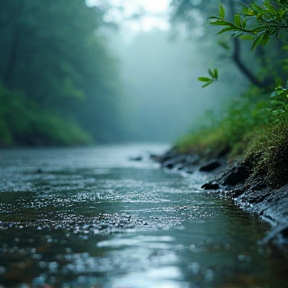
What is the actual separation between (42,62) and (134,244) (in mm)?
31467

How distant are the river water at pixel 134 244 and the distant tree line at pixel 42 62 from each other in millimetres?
20894

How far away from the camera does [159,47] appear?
118188mm

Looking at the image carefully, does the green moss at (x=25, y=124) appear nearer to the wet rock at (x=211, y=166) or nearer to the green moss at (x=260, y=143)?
the green moss at (x=260, y=143)

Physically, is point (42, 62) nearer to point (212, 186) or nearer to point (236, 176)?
point (212, 186)

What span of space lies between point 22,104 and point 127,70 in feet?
254

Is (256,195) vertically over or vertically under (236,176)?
under

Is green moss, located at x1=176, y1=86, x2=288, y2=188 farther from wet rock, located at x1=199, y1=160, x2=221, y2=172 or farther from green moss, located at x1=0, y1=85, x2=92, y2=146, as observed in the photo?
green moss, located at x1=0, y1=85, x2=92, y2=146

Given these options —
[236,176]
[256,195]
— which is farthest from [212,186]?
[256,195]

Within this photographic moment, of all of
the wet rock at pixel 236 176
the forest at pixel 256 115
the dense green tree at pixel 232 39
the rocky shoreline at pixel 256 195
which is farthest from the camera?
the dense green tree at pixel 232 39

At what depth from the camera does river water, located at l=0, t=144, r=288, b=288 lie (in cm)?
263

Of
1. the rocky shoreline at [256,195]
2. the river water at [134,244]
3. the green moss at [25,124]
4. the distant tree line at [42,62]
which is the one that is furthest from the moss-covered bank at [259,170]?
the distant tree line at [42,62]

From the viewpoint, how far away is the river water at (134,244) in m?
2.63

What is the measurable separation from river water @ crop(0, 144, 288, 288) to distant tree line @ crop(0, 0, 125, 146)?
68.6 feet

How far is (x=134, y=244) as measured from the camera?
3.45 metres
